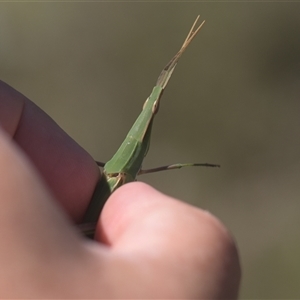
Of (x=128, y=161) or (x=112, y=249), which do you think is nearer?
(x=112, y=249)

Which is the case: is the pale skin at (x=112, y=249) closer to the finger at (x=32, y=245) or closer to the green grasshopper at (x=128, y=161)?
the finger at (x=32, y=245)

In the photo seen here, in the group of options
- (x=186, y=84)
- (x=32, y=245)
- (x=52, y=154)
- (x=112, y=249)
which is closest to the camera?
(x=32, y=245)

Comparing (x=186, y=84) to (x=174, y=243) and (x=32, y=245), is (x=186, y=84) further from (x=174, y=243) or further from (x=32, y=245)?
(x=32, y=245)

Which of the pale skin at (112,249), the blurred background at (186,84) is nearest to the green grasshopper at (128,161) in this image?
the pale skin at (112,249)

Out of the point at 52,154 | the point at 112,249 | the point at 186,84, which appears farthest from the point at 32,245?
the point at 186,84

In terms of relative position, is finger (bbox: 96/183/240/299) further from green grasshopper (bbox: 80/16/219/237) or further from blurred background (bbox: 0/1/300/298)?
blurred background (bbox: 0/1/300/298)

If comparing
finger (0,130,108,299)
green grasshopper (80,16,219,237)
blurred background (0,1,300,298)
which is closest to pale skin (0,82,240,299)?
finger (0,130,108,299)

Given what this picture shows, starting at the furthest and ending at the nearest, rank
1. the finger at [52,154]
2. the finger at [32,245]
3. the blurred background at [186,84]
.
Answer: the blurred background at [186,84]
the finger at [52,154]
the finger at [32,245]
